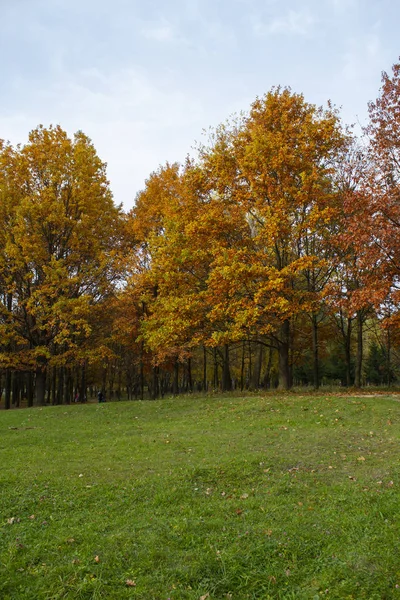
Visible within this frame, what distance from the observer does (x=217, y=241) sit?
18.5m

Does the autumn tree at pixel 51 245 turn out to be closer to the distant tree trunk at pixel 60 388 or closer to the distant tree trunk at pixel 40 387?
the distant tree trunk at pixel 40 387

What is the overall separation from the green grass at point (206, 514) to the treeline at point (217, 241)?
22.7 ft

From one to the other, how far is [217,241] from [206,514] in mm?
13985

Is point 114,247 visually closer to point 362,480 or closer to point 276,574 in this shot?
point 362,480

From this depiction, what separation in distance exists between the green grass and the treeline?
6.93 meters

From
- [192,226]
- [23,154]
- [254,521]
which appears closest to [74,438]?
[254,521]

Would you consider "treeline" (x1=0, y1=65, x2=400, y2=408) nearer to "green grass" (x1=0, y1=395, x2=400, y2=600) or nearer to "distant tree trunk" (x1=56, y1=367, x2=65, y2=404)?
"distant tree trunk" (x1=56, y1=367, x2=65, y2=404)

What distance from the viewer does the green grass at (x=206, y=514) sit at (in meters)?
4.00

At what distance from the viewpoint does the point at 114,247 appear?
26078 mm

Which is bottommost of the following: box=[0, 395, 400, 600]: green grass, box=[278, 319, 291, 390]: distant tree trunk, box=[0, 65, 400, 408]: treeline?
box=[0, 395, 400, 600]: green grass

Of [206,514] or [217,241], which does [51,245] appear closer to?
[217,241]

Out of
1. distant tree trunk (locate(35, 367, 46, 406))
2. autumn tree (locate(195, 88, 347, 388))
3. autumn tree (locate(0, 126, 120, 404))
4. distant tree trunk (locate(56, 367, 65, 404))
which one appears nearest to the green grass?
autumn tree (locate(195, 88, 347, 388))

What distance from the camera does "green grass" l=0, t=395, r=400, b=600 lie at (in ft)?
13.1

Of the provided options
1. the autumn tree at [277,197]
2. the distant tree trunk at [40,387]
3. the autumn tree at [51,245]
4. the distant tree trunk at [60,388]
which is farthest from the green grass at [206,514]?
the distant tree trunk at [60,388]
